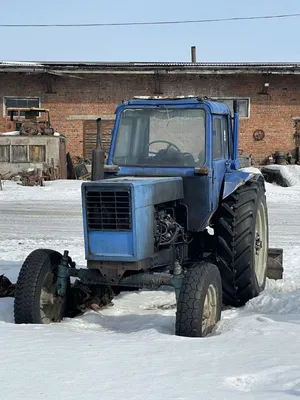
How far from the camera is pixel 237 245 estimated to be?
6910 millimetres

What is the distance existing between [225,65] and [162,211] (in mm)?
21666

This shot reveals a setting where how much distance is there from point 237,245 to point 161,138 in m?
1.36

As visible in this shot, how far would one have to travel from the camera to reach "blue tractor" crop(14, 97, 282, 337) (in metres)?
5.84

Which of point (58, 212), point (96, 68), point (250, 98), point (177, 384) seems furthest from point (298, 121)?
point (177, 384)

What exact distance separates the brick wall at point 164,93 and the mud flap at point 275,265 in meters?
19.2

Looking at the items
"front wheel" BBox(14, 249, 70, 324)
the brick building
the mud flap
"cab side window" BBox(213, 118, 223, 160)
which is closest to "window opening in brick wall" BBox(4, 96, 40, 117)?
the brick building

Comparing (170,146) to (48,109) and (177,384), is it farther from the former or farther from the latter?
(48,109)

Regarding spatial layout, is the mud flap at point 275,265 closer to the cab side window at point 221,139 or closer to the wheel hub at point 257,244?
the wheel hub at point 257,244

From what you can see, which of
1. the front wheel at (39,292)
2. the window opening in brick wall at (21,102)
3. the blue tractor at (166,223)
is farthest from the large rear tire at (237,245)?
the window opening in brick wall at (21,102)

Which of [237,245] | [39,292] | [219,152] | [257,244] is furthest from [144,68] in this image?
[39,292]

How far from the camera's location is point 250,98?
2762 cm

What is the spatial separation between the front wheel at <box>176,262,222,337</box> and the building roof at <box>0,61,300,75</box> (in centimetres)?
2151

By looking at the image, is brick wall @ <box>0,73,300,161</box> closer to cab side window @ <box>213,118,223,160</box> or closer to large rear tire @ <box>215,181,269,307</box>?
cab side window @ <box>213,118,223,160</box>

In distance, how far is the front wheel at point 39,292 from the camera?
6.07m
